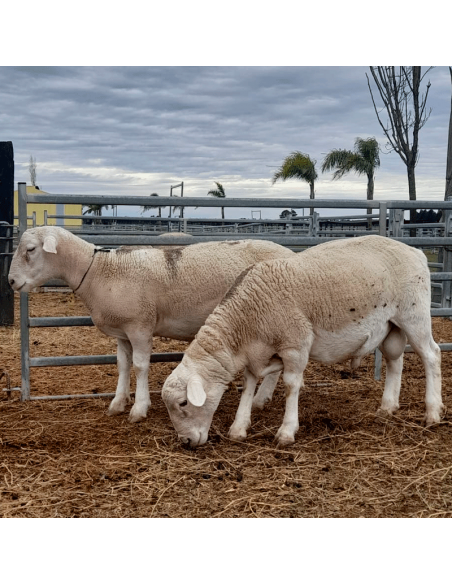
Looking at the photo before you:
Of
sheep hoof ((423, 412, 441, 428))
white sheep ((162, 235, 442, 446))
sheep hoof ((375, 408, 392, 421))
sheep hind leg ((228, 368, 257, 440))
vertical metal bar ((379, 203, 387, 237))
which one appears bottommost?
sheep hoof ((375, 408, 392, 421))

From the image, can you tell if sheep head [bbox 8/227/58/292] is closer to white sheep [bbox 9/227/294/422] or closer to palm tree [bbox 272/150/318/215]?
white sheep [bbox 9/227/294/422]

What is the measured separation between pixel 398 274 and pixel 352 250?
1.37ft

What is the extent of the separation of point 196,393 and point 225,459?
1.69ft

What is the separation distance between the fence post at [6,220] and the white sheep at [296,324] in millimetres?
6432

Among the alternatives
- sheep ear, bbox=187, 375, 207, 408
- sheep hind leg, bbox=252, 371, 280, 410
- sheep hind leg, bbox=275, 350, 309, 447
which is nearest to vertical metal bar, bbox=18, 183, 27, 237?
sheep ear, bbox=187, 375, 207, 408

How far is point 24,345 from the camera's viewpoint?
600cm

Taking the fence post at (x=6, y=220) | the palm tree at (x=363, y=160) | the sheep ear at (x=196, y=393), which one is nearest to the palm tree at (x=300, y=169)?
the palm tree at (x=363, y=160)

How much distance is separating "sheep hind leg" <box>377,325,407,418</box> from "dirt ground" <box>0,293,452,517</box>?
0.43 ft

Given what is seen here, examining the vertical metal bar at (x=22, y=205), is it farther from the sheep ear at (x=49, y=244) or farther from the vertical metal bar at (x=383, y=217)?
the vertical metal bar at (x=383, y=217)

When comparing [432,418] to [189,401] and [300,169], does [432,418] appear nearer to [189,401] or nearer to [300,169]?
[189,401]

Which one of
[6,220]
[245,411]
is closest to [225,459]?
[245,411]

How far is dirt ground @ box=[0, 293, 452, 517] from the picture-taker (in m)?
3.73

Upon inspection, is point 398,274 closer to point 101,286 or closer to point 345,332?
point 345,332

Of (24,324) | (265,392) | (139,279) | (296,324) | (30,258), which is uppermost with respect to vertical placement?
(30,258)
